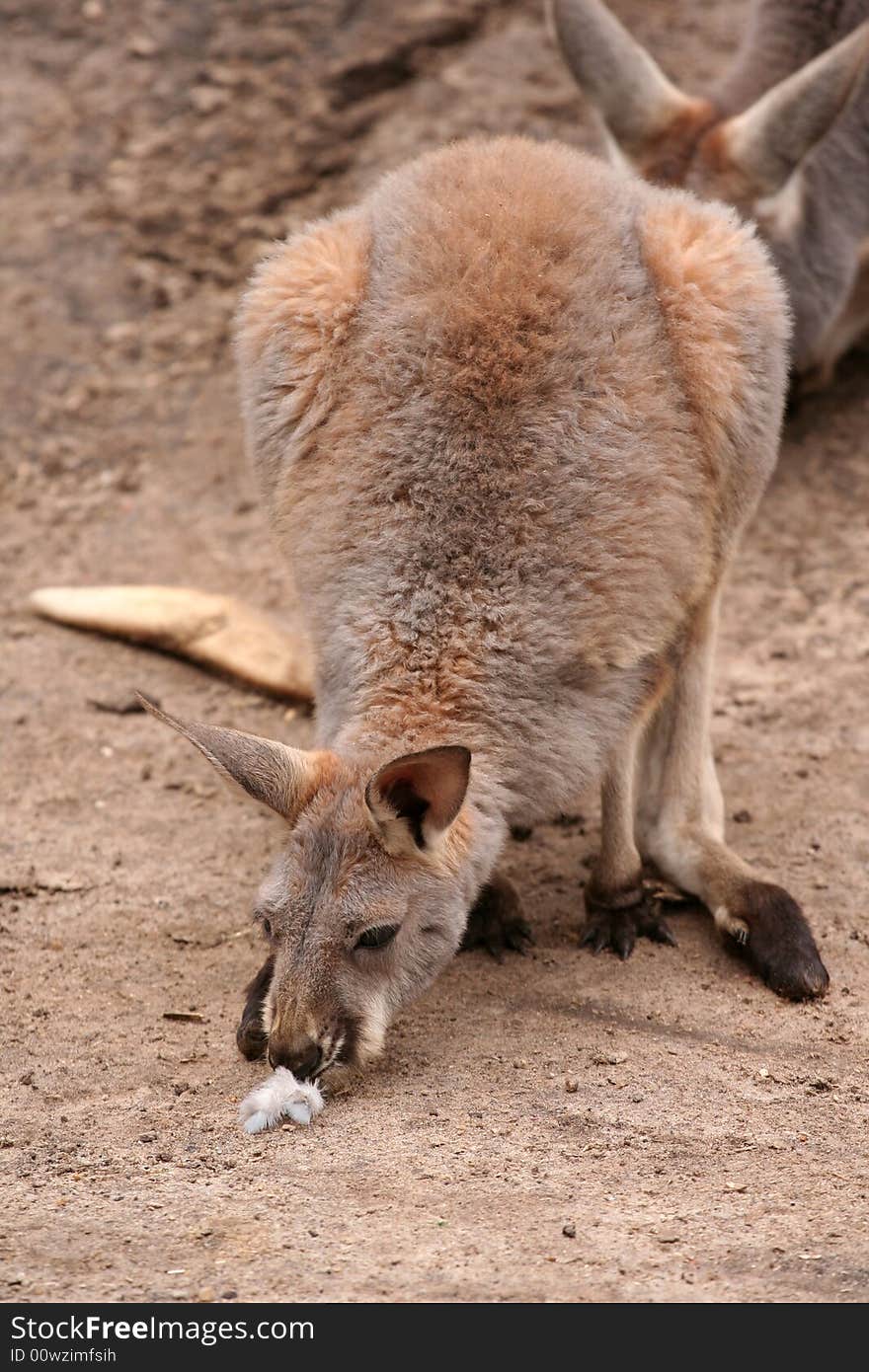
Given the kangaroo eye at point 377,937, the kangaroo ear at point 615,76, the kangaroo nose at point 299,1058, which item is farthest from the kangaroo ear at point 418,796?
the kangaroo ear at point 615,76

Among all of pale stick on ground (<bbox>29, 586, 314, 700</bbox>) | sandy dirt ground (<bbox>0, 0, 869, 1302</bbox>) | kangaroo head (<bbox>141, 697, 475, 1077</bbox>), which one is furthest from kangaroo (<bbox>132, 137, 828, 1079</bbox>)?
pale stick on ground (<bbox>29, 586, 314, 700</bbox>)

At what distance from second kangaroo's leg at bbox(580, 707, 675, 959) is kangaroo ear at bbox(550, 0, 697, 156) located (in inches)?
105

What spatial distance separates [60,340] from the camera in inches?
289

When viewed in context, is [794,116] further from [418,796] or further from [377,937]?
[377,937]

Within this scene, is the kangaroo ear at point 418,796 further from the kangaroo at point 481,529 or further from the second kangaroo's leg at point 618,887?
the second kangaroo's leg at point 618,887

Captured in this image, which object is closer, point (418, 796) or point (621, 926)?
point (418, 796)

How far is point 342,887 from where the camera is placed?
342cm

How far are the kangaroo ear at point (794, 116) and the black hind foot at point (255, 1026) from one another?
11.1 ft

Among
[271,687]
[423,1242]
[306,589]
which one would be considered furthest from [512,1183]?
[271,687]

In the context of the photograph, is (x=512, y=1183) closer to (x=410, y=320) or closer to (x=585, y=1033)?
(x=585, y=1033)

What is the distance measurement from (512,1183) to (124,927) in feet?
5.02

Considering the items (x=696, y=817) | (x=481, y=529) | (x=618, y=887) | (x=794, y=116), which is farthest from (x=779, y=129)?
(x=618, y=887)

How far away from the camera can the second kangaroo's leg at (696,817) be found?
4.20 meters

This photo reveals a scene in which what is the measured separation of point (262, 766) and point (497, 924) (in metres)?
1.11
